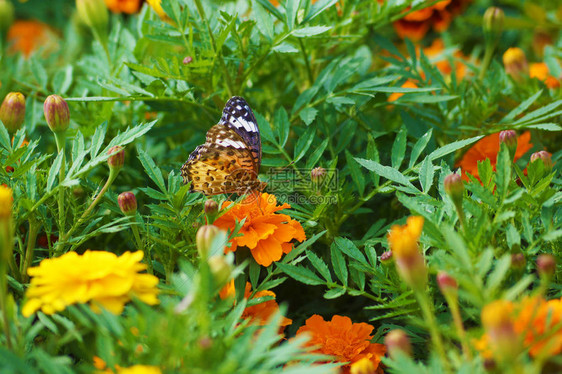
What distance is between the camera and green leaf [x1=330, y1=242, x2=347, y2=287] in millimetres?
856

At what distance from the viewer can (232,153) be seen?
1.06 m

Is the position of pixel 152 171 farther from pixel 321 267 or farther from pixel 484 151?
pixel 484 151

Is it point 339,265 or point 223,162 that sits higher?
point 223,162

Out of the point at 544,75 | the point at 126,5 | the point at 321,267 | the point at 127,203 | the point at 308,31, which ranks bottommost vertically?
the point at 321,267

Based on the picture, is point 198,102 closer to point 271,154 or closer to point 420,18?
point 271,154

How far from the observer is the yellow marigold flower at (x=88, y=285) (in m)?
0.64

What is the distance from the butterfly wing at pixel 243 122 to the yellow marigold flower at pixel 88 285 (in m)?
0.41

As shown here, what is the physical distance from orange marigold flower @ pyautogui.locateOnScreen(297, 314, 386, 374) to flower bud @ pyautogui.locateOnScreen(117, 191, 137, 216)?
293 mm

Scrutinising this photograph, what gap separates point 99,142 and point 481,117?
0.68 m

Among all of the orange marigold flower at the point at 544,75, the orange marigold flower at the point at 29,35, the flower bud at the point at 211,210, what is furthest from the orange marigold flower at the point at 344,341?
the orange marigold flower at the point at 29,35

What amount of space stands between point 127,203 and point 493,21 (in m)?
0.86

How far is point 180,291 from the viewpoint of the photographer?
2.21 feet

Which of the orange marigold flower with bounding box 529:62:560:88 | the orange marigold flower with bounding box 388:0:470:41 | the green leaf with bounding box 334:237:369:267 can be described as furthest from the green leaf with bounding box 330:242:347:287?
the orange marigold flower with bounding box 388:0:470:41

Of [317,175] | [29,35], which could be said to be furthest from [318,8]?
[29,35]
